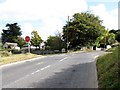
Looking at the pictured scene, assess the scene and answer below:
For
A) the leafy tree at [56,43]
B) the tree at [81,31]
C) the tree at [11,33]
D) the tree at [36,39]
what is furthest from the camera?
the tree at [11,33]

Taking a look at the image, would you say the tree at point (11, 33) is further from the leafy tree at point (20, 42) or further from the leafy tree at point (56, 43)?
the leafy tree at point (56, 43)

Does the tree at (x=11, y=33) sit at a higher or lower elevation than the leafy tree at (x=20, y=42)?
higher

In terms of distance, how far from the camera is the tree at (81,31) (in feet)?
298

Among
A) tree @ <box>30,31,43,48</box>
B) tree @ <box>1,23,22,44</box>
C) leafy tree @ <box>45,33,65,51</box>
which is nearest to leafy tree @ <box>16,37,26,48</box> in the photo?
tree @ <box>1,23,22,44</box>

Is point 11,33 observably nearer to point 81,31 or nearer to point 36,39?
point 36,39

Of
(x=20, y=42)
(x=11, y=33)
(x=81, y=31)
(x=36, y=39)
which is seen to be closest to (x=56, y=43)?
(x=81, y=31)

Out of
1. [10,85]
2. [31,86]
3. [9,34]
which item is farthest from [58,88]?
Answer: [9,34]

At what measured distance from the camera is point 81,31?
9069 cm

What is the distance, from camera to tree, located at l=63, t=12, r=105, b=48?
3570 inches

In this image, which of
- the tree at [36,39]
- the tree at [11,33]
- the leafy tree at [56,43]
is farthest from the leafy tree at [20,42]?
the leafy tree at [56,43]

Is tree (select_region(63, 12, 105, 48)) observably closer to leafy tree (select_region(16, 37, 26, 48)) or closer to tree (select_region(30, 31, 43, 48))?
tree (select_region(30, 31, 43, 48))

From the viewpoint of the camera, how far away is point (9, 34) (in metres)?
138

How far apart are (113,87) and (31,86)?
193 inches

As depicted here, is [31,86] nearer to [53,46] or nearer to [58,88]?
[58,88]
